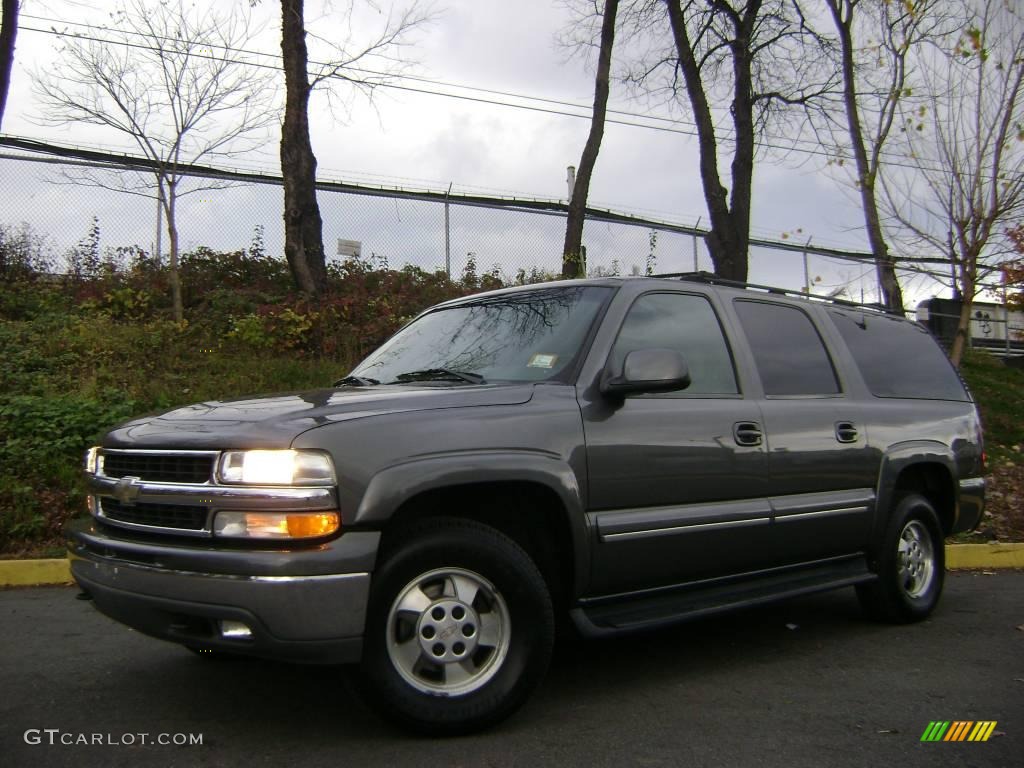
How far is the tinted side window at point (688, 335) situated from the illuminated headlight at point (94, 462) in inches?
87.5

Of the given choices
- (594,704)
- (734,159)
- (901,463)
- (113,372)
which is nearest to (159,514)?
(594,704)

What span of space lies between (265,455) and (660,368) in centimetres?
162

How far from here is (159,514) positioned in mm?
3432

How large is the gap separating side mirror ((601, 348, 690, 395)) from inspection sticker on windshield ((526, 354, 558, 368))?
29 centimetres

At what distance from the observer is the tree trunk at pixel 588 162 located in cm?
1552

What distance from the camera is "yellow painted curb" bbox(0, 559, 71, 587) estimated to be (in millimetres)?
6340

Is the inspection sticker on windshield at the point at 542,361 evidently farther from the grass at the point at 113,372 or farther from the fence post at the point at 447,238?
the fence post at the point at 447,238

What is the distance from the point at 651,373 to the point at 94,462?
230 centimetres

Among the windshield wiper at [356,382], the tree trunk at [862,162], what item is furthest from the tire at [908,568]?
the tree trunk at [862,162]

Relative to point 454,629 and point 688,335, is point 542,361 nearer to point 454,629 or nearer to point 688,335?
point 688,335

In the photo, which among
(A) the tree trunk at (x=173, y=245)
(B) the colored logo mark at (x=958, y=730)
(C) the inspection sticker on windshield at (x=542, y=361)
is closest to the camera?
(B) the colored logo mark at (x=958, y=730)

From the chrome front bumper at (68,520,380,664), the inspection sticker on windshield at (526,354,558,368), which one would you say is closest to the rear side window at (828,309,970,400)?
the inspection sticker on windshield at (526,354,558,368)

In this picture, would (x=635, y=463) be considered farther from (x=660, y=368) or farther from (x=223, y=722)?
(x=223, y=722)

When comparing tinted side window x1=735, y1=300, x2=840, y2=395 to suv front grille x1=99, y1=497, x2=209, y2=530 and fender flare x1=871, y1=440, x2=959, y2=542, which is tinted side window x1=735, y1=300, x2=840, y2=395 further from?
suv front grille x1=99, y1=497, x2=209, y2=530
